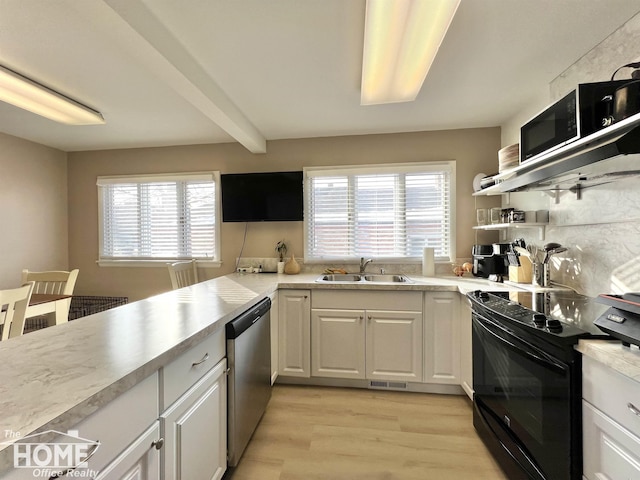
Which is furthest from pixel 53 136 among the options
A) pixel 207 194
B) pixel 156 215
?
pixel 207 194

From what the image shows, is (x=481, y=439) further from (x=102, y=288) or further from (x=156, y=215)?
(x=102, y=288)

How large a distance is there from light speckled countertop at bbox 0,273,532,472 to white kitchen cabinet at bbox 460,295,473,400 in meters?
1.60

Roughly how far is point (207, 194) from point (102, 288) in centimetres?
171

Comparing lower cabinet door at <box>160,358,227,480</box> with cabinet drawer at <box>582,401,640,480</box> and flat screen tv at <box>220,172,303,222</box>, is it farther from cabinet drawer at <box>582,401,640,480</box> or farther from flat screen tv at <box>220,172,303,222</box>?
flat screen tv at <box>220,172,303,222</box>

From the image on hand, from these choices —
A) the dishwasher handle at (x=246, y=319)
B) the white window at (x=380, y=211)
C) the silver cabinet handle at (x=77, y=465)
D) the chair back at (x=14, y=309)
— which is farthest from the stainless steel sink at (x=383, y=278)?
the chair back at (x=14, y=309)

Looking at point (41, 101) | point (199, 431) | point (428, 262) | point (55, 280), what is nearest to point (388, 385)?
point (428, 262)

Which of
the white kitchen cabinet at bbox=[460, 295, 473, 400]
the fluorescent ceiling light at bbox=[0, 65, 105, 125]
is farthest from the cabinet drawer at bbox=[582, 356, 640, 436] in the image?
the fluorescent ceiling light at bbox=[0, 65, 105, 125]

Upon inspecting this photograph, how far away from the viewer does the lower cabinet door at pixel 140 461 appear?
0.81 m

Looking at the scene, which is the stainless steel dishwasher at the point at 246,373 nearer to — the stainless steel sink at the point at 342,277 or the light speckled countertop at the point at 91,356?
the light speckled countertop at the point at 91,356

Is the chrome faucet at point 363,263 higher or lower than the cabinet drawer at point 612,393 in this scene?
higher

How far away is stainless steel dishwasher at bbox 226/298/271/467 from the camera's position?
1.55m

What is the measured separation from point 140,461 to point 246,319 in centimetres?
83

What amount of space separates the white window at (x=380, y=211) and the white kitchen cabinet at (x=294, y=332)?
2.41ft

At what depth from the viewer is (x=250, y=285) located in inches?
94.0
